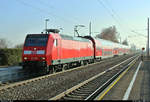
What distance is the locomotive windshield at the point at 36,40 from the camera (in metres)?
14.8

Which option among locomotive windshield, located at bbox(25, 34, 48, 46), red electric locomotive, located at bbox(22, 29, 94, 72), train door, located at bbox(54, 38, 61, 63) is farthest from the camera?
train door, located at bbox(54, 38, 61, 63)

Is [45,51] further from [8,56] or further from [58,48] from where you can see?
[8,56]

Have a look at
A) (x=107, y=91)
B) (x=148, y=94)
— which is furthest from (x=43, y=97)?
(x=148, y=94)

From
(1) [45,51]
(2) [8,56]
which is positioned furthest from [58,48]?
(2) [8,56]

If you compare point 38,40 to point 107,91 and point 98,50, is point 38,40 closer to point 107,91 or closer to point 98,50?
point 107,91

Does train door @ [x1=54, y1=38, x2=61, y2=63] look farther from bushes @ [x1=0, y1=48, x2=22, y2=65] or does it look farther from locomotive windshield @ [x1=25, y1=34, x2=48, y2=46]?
bushes @ [x1=0, y1=48, x2=22, y2=65]

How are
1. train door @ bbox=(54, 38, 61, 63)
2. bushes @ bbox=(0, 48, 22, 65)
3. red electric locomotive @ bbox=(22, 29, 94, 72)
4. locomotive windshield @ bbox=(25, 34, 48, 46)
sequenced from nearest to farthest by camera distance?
red electric locomotive @ bbox=(22, 29, 94, 72) < locomotive windshield @ bbox=(25, 34, 48, 46) < train door @ bbox=(54, 38, 61, 63) < bushes @ bbox=(0, 48, 22, 65)

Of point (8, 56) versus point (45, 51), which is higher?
point (45, 51)

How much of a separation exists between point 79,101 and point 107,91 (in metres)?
2.17

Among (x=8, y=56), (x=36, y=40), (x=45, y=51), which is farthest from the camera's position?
(x=8, y=56)

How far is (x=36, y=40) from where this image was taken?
15.1 m

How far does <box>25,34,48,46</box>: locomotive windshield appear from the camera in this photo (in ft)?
48.7

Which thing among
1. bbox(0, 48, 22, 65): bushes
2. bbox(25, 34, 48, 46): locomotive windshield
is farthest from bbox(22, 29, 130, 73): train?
bbox(0, 48, 22, 65): bushes

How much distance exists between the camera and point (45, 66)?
1430 centimetres
